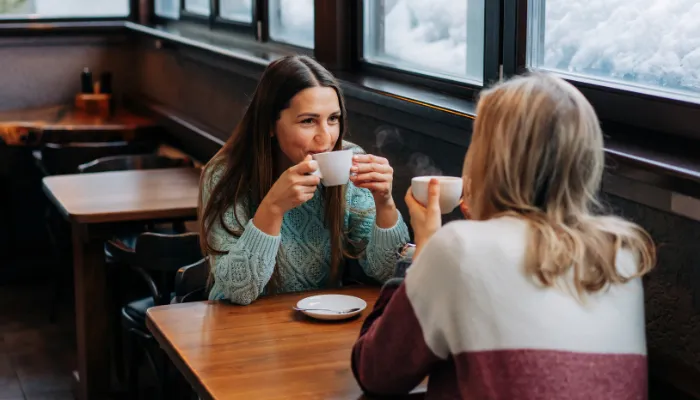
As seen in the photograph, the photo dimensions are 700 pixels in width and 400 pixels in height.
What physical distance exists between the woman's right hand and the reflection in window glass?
2.41 m

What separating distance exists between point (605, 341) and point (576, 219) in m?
0.19

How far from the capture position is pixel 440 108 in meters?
2.61

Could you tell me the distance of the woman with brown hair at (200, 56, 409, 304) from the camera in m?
2.40

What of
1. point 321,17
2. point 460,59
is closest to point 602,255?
point 460,59

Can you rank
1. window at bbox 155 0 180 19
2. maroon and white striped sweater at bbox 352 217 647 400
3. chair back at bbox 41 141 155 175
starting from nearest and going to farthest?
maroon and white striped sweater at bbox 352 217 647 400 → chair back at bbox 41 141 155 175 → window at bbox 155 0 180 19

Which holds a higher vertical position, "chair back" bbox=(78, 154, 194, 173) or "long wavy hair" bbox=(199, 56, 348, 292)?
"long wavy hair" bbox=(199, 56, 348, 292)

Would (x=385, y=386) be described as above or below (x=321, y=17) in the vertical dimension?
below

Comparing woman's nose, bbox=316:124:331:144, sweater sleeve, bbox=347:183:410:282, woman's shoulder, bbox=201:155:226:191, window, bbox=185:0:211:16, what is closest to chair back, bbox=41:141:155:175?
window, bbox=185:0:211:16

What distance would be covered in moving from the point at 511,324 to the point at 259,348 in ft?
2.23

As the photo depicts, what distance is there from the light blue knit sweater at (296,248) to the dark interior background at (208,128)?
0.32 metres

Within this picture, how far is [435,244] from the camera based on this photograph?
59.2 inches

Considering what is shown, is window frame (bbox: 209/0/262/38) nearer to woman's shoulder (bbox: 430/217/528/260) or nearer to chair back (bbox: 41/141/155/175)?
chair back (bbox: 41/141/155/175)

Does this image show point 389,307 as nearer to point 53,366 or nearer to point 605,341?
point 605,341

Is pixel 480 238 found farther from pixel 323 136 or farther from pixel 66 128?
pixel 66 128
